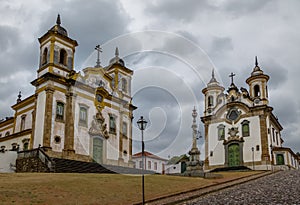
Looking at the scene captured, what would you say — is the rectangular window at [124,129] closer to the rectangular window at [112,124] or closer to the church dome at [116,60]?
the rectangular window at [112,124]

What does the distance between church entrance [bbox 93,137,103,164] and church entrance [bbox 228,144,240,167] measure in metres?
16.7

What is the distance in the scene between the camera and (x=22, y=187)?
14.4m

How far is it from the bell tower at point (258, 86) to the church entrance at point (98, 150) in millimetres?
20076

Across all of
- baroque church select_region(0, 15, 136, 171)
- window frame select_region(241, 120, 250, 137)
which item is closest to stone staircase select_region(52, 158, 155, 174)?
baroque church select_region(0, 15, 136, 171)

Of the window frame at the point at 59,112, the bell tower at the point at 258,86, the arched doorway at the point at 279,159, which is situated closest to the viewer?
the window frame at the point at 59,112

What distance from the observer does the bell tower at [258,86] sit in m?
42.4

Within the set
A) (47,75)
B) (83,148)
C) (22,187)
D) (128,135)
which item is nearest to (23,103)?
(47,75)

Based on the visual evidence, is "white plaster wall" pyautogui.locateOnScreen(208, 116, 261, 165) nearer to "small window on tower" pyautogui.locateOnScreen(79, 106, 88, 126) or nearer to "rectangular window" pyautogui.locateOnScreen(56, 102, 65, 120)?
"small window on tower" pyautogui.locateOnScreen(79, 106, 88, 126)

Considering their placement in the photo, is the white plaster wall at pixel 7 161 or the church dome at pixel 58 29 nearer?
the white plaster wall at pixel 7 161

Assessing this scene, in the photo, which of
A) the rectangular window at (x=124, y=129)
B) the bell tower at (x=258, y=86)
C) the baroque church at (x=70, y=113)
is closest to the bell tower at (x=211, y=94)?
the bell tower at (x=258, y=86)

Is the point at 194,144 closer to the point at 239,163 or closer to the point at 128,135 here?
the point at 128,135

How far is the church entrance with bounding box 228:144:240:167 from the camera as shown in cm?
4156

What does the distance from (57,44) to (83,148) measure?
10.2m

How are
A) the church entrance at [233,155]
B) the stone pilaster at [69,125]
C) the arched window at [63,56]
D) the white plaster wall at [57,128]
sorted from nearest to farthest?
the white plaster wall at [57,128] → the stone pilaster at [69,125] → the arched window at [63,56] → the church entrance at [233,155]
